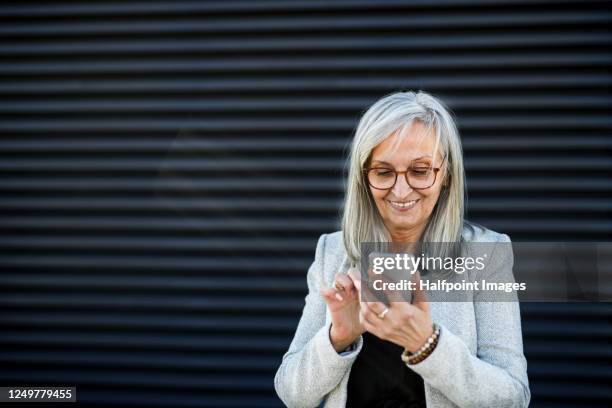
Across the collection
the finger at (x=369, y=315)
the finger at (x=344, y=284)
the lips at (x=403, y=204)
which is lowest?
the finger at (x=369, y=315)

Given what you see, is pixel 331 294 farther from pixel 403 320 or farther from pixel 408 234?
pixel 408 234

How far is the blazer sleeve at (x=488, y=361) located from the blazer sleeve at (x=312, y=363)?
0.24m

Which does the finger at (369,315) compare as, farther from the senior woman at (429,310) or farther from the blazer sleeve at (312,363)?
the blazer sleeve at (312,363)

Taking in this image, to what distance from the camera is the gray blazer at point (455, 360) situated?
62.8 inches

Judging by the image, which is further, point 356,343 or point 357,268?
point 357,268

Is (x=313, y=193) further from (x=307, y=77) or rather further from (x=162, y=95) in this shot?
(x=162, y=95)

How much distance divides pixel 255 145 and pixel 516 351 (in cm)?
201

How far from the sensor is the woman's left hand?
150cm

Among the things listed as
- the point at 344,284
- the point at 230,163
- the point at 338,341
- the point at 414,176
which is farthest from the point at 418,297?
the point at 230,163

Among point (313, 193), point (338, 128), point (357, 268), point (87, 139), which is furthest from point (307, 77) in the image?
point (357, 268)

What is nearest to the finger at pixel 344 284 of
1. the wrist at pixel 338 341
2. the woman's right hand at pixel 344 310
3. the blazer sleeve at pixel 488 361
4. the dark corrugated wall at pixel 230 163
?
the woman's right hand at pixel 344 310

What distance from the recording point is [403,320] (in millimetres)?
1502

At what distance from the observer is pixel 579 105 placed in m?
3.13

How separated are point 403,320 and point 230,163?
2057 mm
